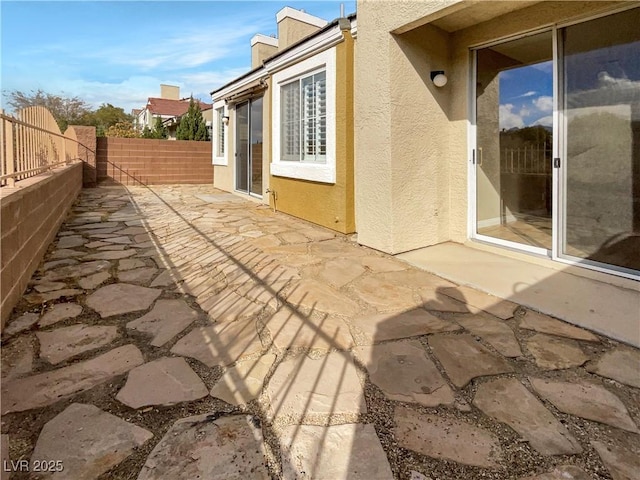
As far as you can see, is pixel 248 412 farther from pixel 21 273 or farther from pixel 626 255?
pixel 626 255

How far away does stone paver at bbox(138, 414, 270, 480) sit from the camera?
4.68ft

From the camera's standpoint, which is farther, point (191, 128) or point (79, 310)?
point (191, 128)

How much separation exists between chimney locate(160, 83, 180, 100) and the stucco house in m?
37.5

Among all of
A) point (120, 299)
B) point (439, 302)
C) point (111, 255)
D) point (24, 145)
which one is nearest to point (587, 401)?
point (439, 302)

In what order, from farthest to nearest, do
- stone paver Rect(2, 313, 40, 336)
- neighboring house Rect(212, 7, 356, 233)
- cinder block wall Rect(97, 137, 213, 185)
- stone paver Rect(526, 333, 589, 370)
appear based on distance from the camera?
cinder block wall Rect(97, 137, 213, 185), neighboring house Rect(212, 7, 356, 233), stone paver Rect(2, 313, 40, 336), stone paver Rect(526, 333, 589, 370)

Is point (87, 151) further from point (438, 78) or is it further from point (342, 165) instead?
point (438, 78)

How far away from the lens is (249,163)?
400 inches

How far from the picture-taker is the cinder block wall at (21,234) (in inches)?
107

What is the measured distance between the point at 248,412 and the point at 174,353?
2.60 feet

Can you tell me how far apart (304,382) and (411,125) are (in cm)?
355

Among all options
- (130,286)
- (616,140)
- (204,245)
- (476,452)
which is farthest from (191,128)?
(476,452)

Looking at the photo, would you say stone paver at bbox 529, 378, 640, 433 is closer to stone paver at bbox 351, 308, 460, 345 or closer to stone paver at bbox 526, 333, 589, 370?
stone paver at bbox 526, 333, 589, 370

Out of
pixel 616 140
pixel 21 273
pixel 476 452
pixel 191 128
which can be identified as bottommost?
pixel 476 452

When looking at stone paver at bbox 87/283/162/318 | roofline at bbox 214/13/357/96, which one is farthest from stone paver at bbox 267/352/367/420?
roofline at bbox 214/13/357/96
